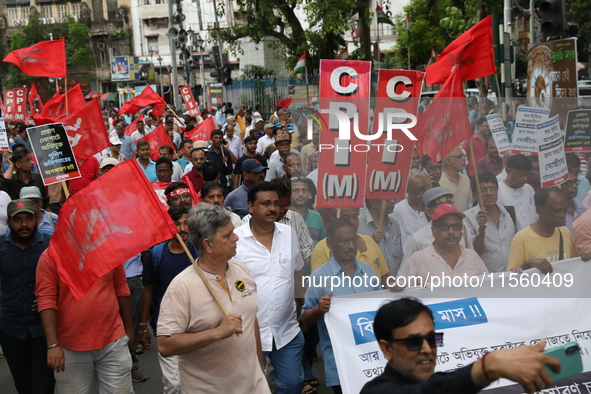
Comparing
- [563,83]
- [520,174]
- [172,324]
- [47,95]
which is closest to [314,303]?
[172,324]

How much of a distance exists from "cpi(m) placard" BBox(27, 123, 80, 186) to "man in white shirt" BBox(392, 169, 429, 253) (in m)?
3.33

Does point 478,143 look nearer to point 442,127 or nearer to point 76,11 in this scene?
point 442,127

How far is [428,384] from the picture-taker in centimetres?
230

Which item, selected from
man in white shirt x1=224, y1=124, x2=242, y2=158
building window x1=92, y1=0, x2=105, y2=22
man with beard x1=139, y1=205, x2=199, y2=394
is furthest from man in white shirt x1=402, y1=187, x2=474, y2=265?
building window x1=92, y1=0, x2=105, y2=22

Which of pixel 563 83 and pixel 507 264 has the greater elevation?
pixel 563 83

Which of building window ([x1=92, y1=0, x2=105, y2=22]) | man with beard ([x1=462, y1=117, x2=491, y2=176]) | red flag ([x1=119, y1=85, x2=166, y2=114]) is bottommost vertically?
man with beard ([x1=462, y1=117, x2=491, y2=176])

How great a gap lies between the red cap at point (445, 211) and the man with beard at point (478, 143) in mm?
407

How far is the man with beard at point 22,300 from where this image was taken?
187 inches

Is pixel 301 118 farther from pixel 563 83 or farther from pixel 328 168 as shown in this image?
pixel 563 83

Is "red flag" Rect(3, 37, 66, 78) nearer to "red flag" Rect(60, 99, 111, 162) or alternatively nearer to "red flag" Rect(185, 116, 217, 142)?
"red flag" Rect(60, 99, 111, 162)

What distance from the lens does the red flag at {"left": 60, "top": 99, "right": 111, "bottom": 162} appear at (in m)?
7.96

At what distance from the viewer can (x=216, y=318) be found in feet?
12.0

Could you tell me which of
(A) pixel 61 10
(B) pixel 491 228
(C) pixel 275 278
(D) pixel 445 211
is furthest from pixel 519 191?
(A) pixel 61 10

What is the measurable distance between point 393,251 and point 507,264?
741mm
